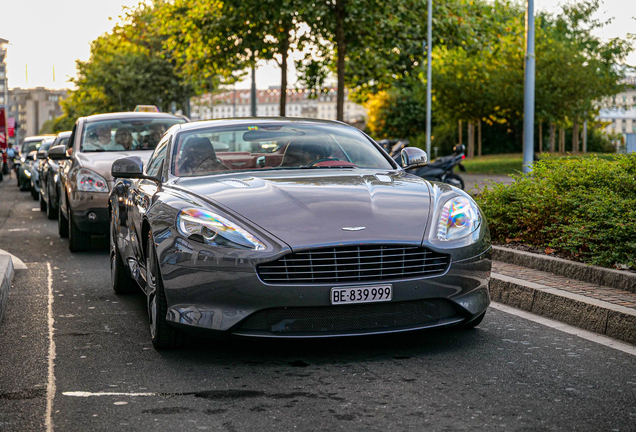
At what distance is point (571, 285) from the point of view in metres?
6.74

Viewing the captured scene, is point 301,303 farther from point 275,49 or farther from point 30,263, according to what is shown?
point 275,49

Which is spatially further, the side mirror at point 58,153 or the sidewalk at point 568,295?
the side mirror at point 58,153

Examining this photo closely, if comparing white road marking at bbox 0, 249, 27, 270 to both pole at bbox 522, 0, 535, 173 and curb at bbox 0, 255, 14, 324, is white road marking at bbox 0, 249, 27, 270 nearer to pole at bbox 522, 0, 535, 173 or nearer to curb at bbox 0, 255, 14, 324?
curb at bbox 0, 255, 14, 324

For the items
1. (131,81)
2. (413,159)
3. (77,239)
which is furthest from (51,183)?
(131,81)

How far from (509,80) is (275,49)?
15.4m

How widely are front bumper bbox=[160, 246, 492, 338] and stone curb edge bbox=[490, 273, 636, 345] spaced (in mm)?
1191

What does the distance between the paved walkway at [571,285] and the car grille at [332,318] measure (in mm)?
1774

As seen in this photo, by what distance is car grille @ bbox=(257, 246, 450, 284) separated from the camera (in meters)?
4.78

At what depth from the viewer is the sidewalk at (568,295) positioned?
225 inches

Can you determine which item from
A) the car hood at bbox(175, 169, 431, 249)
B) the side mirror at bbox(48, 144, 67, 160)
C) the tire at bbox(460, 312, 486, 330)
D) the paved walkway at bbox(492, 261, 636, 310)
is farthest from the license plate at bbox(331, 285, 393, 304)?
the side mirror at bbox(48, 144, 67, 160)

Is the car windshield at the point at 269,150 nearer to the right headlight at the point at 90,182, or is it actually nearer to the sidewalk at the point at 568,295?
the sidewalk at the point at 568,295

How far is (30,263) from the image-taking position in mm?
9977

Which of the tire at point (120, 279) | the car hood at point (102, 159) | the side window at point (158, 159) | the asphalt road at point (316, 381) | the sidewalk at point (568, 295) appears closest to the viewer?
the asphalt road at point (316, 381)

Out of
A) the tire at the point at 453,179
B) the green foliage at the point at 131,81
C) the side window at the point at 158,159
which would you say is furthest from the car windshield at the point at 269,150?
the green foliage at the point at 131,81
